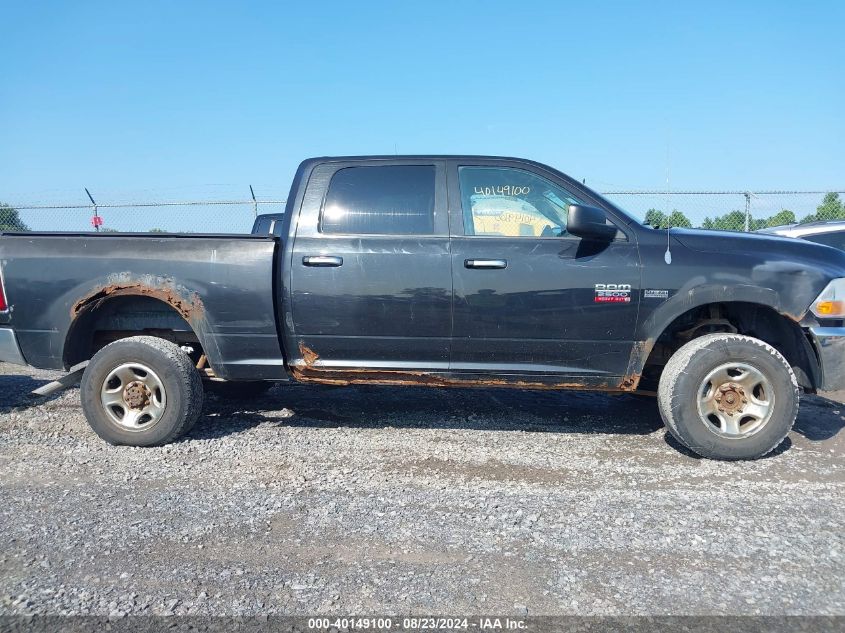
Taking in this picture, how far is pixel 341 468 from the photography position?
370 centimetres

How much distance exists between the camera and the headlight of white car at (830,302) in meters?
3.80

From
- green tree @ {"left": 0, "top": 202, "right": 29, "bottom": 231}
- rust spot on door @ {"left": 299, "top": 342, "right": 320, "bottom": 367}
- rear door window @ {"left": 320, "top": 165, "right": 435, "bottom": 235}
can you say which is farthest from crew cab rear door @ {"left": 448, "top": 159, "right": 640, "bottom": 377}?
green tree @ {"left": 0, "top": 202, "right": 29, "bottom": 231}

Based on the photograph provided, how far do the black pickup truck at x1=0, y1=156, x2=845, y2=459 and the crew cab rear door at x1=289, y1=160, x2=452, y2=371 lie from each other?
0.5 inches

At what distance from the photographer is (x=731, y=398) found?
386cm

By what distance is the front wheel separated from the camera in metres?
3.79

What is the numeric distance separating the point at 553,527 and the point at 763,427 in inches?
70.3

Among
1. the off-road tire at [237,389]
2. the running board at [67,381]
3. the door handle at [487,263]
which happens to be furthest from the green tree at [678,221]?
the running board at [67,381]

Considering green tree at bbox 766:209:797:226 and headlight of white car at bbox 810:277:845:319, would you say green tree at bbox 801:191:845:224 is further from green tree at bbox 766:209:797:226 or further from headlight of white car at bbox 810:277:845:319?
headlight of white car at bbox 810:277:845:319

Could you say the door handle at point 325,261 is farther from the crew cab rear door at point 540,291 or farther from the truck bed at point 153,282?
the crew cab rear door at point 540,291

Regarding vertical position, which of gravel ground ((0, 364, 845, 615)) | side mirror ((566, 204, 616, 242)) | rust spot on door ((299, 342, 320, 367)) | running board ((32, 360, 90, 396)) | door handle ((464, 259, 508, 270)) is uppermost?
side mirror ((566, 204, 616, 242))

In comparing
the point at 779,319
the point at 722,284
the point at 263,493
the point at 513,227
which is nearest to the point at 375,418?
the point at 263,493

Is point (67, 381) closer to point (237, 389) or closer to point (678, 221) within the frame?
point (237, 389)

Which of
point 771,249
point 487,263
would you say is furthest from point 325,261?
point 771,249

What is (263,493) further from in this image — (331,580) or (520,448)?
(520,448)
